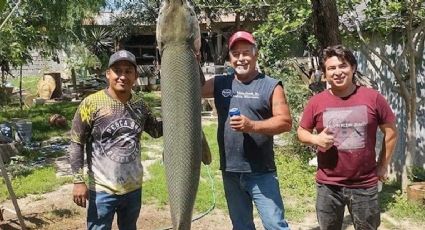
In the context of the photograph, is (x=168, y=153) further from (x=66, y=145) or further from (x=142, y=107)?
(x=66, y=145)

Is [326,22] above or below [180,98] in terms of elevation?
above

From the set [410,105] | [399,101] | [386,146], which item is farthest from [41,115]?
[386,146]

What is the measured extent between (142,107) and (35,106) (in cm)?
1624

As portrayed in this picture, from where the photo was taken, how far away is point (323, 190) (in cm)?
362

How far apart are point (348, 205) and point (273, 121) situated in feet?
2.58

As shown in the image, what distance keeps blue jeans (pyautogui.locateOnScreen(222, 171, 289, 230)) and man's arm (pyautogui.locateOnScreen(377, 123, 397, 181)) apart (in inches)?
26.5

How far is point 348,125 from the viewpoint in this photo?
3.45 metres

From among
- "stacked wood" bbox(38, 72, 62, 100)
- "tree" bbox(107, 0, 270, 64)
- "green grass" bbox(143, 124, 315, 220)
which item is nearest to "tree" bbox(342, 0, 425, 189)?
"green grass" bbox(143, 124, 315, 220)

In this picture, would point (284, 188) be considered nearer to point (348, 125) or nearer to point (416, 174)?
point (416, 174)

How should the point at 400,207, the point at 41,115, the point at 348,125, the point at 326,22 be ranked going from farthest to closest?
the point at 41,115 < the point at 400,207 < the point at 326,22 < the point at 348,125

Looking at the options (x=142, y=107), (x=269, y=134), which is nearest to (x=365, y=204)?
(x=269, y=134)

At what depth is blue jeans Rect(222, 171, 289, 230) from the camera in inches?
140

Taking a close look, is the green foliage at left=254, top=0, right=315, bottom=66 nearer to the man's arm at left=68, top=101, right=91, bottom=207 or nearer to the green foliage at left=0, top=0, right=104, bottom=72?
the green foliage at left=0, top=0, right=104, bottom=72

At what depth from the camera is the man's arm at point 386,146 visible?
11.4 ft
